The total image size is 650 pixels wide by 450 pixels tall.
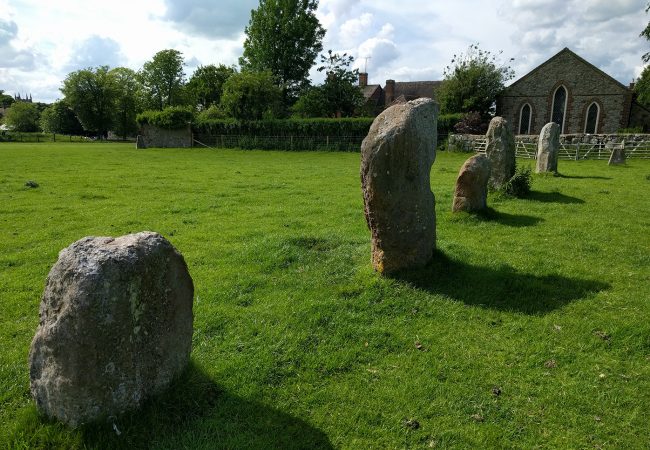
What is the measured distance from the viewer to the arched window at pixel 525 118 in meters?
49.0

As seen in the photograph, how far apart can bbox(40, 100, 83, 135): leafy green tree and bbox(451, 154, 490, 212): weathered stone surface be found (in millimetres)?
90095

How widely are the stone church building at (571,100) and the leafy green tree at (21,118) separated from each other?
3701 inches

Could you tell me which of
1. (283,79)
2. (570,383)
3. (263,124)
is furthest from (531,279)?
(283,79)

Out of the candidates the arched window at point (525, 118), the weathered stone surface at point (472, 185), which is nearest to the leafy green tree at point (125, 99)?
the arched window at point (525, 118)

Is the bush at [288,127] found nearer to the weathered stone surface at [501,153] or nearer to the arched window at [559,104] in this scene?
the arched window at [559,104]

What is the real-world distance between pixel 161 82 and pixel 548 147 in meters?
72.9

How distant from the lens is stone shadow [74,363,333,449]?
3.67 metres

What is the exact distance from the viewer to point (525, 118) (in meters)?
49.4

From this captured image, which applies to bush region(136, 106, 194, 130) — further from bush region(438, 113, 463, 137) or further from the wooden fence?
the wooden fence

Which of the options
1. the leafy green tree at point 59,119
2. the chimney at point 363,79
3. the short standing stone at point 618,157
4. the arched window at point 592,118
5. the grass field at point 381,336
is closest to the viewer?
the grass field at point 381,336

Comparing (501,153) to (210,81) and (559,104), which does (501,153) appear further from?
(210,81)

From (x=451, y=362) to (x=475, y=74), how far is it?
47.1m

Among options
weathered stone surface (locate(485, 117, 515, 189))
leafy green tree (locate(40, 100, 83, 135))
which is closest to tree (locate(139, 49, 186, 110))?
leafy green tree (locate(40, 100, 83, 135))

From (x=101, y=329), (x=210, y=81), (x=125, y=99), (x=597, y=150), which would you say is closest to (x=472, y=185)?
(x=101, y=329)
